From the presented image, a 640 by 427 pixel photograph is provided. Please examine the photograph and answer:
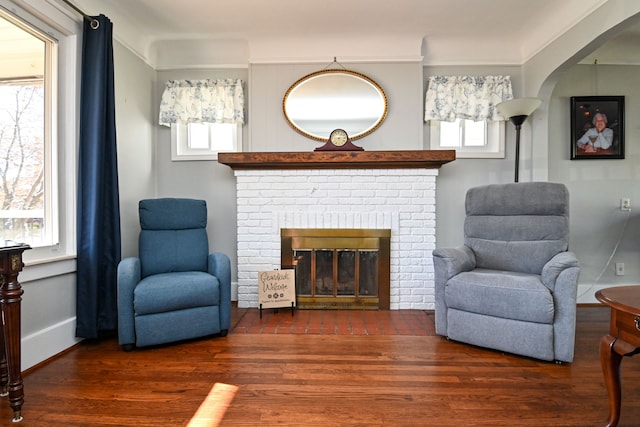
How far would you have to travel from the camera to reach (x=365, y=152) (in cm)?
299

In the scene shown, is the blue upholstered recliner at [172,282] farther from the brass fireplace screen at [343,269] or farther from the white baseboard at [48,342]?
the brass fireplace screen at [343,269]

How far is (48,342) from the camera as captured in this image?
6.86 ft

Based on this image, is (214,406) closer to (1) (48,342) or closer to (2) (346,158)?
(1) (48,342)

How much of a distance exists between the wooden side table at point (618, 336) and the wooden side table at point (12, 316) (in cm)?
248

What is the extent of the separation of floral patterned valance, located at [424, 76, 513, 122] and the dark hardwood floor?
205 cm

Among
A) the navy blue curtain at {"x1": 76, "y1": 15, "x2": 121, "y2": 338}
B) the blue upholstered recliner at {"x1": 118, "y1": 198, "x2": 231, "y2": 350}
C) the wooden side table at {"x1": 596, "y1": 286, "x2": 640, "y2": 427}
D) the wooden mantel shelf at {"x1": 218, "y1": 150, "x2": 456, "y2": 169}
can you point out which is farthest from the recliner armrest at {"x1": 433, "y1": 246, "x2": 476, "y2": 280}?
the navy blue curtain at {"x1": 76, "y1": 15, "x2": 121, "y2": 338}

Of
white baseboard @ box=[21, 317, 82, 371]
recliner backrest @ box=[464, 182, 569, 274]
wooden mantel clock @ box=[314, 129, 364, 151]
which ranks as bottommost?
white baseboard @ box=[21, 317, 82, 371]

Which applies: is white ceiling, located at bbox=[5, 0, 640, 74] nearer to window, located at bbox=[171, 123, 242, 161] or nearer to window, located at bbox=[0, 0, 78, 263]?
window, located at bbox=[0, 0, 78, 263]

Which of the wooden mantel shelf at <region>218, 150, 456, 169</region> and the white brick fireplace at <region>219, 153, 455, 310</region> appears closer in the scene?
the wooden mantel shelf at <region>218, 150, 456, 169</region>

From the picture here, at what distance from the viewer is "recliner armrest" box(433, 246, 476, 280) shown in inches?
94.1

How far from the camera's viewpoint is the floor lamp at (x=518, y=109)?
2863 mm

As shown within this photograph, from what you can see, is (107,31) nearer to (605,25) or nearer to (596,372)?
(605,25)

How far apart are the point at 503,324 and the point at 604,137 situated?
2404mm

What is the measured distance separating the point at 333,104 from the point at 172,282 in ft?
6.98
